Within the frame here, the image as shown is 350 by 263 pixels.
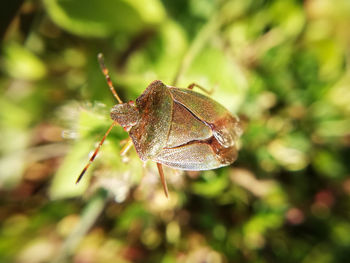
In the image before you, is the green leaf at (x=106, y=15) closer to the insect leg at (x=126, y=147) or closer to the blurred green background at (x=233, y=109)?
the blurred green background at (x=233, y=109)

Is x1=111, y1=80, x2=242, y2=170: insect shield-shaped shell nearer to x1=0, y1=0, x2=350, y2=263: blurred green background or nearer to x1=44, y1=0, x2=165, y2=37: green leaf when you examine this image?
x1=0, y1=0, x2=350, y2=263: blurred green background

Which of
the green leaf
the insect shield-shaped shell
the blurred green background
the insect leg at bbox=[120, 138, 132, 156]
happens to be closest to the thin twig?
the blurred green background

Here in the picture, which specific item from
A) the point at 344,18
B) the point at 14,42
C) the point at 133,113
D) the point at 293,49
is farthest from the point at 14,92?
the point at 344,18

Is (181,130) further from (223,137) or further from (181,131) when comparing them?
(223,137)

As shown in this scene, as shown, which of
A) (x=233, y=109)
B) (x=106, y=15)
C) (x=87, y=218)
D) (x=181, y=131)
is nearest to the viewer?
(x=181, y=131)

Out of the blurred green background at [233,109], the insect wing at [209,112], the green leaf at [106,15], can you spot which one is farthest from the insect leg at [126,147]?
the green leaf at [106,15]

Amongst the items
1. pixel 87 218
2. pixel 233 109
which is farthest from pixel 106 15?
pixel 87 218

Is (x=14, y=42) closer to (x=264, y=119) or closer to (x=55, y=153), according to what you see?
(x=55, y=153)
